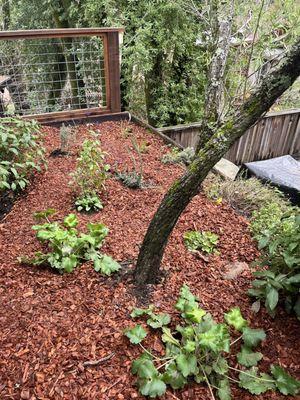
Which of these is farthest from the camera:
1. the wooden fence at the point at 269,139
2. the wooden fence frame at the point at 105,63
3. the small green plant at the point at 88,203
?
the wooden fence at the point at 269,139

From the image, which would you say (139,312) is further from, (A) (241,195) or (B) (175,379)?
(A) (241,195)

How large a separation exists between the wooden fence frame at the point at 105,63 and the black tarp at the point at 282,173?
88.0 inches

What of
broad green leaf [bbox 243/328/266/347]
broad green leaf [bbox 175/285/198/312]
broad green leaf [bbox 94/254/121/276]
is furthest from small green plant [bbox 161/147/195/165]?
→ broad green leaf [bbox 243/328/266/347]

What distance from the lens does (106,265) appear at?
2.02 m

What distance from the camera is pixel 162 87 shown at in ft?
21.3

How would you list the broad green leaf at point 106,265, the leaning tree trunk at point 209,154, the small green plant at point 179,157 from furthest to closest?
1. the small green plant at point 179,157
2. the broad green leaf at point 106,265
3. the leaning tree trunk at point 209,154

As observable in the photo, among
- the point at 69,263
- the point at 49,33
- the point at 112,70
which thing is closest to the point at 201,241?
the point at 69,263

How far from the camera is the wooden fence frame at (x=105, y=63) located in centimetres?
411

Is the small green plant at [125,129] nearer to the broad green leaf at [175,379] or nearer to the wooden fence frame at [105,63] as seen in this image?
the wooden fence frame at [105,63]

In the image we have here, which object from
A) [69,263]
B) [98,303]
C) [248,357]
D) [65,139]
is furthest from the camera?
[65,139]

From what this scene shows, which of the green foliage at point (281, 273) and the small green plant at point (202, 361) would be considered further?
the green foliage at point (281, 273)

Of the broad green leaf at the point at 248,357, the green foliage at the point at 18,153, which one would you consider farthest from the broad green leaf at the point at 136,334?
the green foliage at the point at 18,153

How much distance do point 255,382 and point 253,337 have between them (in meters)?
0.20

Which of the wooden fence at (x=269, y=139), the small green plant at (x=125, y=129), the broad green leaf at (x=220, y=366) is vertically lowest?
the wooden fence at (x=269, y=139)
